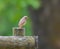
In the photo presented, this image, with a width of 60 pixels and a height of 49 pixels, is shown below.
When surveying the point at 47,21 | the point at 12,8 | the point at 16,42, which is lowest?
the point at 16,42

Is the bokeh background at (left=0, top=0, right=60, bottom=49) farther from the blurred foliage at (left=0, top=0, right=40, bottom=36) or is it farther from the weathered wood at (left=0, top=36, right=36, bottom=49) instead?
the weathered wood at (left=0, top=36, right=36, bottom=49)

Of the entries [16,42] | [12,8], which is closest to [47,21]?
[12,8]

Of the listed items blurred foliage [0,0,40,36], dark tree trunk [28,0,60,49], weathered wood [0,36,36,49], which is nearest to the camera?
weathered wood [0,36,36,49]

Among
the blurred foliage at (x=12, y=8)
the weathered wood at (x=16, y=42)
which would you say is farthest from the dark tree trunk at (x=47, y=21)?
the weathered wood at (x=16, y=42)

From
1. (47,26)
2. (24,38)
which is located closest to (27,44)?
(24,38)

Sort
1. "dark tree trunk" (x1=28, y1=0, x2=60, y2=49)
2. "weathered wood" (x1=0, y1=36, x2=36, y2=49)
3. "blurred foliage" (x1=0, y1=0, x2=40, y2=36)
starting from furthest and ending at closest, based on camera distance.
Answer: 1. "blurred foliage" (x1=0, y1=0, x2=40, y2=36)
2. "dark tree trunk" (x1=28, y1=0, x2=60, y2=49)
3. "weathered wood" (x1=0, y1=36, x2=36, y2=49)

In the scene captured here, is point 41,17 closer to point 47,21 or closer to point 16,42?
point 47,21

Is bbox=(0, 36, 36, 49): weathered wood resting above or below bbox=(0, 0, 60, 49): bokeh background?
below

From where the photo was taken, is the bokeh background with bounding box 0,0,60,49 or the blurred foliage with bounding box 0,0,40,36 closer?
the bokeh background with bounding box 0,0,60,49

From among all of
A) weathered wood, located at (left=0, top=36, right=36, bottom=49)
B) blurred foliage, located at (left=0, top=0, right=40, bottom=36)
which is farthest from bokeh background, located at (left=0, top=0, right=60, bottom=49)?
weathered wood, located at (left=0, top=36, right=36, bottom=49)
